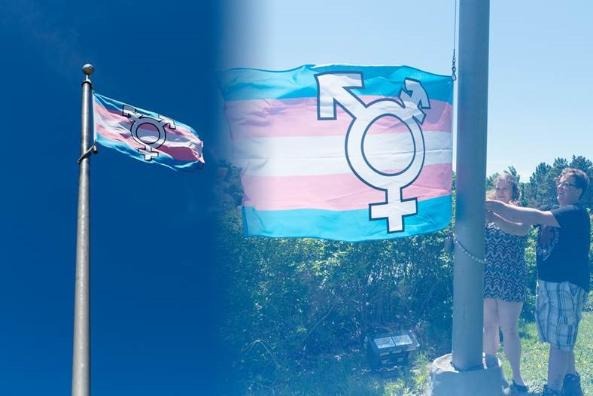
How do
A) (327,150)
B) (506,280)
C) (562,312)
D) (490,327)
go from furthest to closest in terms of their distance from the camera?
(327,150) → (490,327) → (506,280) → (562,312)

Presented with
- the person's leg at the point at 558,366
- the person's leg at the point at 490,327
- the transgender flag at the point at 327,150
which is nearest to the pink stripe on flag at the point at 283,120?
the transgender flag at the point at 327,150

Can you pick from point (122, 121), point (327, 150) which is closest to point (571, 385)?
point (327, 150)

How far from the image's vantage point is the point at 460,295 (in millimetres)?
4305

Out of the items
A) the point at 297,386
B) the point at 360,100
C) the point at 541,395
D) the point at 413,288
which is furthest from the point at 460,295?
the point at 413,288

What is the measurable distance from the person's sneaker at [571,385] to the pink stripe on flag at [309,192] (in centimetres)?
181

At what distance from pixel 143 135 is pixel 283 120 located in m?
1.12

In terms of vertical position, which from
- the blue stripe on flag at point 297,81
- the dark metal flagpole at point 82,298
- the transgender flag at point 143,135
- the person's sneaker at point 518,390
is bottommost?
the person's sneaker at point 518,390

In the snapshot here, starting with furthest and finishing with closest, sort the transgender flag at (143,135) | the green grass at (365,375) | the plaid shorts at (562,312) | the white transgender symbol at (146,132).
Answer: the green grass at (365,375), the white transgender symbol at (146,132), the plaid shorts at (562,312), the transgender flag at (143,135)

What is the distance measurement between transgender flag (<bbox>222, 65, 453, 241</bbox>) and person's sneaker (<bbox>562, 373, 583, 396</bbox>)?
1558 mm

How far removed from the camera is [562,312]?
4.39 metres

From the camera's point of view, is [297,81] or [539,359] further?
[539,359]

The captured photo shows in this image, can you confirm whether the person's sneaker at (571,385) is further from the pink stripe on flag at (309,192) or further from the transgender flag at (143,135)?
the transgender flag at (143,135)

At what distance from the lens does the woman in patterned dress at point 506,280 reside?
4.65 meters

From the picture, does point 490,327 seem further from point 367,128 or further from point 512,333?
point 367,128
